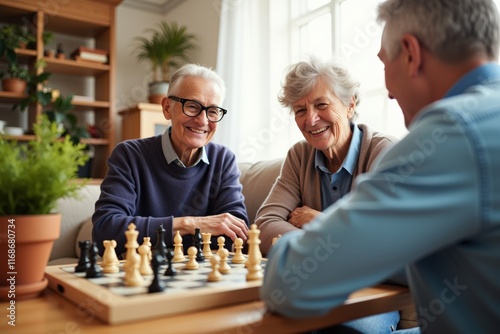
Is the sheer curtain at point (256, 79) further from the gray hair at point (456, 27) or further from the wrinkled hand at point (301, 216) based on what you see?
the gray hair at point (456, 27)

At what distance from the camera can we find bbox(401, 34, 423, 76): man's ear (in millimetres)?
909

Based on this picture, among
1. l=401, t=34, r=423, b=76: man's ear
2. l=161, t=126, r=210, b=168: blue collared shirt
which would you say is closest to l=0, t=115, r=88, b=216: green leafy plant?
l=401, t=34, r=423, b=76: man's ear

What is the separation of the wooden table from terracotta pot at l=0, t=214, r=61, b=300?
34mm

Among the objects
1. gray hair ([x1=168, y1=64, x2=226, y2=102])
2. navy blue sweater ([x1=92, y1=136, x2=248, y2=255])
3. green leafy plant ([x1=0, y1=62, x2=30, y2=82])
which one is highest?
green leafy plant ([x1=0, y1=62, x2=30, y2=82])

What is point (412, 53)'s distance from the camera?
3.02 ft

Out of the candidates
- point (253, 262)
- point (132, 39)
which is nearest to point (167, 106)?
point (253, 262)

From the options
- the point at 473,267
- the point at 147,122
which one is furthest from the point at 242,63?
the point at 473,267

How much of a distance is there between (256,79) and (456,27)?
2.96 metres

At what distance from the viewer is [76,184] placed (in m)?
1.02

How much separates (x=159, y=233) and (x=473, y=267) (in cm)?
85

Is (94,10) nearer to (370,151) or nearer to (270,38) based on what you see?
(270,38)

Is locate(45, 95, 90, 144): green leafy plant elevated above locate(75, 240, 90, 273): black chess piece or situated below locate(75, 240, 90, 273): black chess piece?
above

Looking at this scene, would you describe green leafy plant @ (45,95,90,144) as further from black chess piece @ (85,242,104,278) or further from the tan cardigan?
black chess piece @ (85,242,104,278)

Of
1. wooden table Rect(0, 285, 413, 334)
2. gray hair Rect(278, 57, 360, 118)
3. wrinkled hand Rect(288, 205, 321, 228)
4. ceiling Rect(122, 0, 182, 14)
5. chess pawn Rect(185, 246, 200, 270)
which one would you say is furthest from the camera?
ceiling Rect(122, 0, 182, 14)
